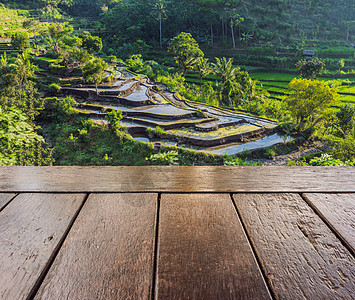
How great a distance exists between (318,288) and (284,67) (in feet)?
93.9

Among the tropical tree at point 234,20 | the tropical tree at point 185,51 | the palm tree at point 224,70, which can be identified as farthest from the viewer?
the tropical tree at point 234,20

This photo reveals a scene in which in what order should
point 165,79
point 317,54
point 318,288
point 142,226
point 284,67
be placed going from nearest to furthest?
point 318,288, point 142,226, point 165,79, point 284,67, point 317,54

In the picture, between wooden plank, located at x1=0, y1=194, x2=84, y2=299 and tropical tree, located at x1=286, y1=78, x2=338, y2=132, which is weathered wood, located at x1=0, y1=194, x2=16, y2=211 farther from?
tropical tree, located at x1=286, y1=78, x2=338, y2=132

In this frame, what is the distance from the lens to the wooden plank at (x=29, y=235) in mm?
454

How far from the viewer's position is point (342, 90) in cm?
2117

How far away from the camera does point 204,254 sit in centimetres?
51

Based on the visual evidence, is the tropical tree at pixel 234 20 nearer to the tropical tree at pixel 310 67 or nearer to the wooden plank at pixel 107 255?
the tropical tree at pixel 310 67

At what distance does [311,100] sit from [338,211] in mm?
11309

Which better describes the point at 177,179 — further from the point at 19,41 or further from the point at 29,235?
the point at 19,41

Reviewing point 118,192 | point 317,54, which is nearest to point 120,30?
point 317,54

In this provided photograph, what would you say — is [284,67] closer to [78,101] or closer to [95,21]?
[78,101]

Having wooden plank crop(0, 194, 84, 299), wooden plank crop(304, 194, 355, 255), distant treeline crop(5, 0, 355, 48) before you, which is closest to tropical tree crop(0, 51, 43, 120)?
wooden plank crop(0, 194, 84, 299)

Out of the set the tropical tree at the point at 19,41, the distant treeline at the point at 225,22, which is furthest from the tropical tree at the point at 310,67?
the tropical tree at the point at 19,41

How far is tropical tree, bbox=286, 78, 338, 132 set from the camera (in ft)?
33.7
